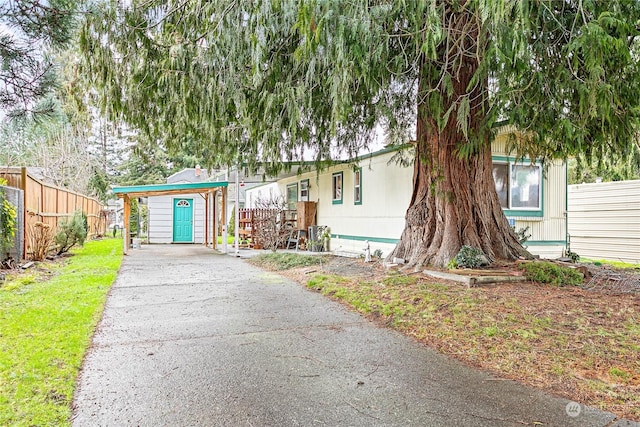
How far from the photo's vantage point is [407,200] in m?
9.62

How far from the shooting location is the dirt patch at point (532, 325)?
3121mm

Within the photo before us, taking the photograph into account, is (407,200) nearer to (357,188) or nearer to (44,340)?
(357,188)

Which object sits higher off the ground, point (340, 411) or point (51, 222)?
point (51, 222)

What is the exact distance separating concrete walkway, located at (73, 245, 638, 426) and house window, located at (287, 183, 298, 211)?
10806 mm

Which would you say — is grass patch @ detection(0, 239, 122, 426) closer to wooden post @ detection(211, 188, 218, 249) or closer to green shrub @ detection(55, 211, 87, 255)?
green shrub @ detection(55, 211, 87, 255)

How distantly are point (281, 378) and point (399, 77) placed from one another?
4569mm

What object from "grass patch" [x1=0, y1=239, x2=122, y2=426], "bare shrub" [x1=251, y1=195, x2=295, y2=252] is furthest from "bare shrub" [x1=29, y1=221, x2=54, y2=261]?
"bare shrub" [x1=251, y1=195, x2=295, y2=252]

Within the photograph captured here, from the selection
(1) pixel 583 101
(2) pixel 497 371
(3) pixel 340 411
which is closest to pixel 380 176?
(1) pixel 583 101

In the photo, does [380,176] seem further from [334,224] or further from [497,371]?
[497,371]

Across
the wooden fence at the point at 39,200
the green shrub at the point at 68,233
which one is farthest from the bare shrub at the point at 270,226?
the wooden fence at the point at 39,200

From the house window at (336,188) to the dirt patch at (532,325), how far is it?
6.26 m

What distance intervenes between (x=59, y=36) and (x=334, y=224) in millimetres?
9990

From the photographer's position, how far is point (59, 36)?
4.13 meters

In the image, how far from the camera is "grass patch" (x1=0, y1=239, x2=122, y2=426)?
103 inches
